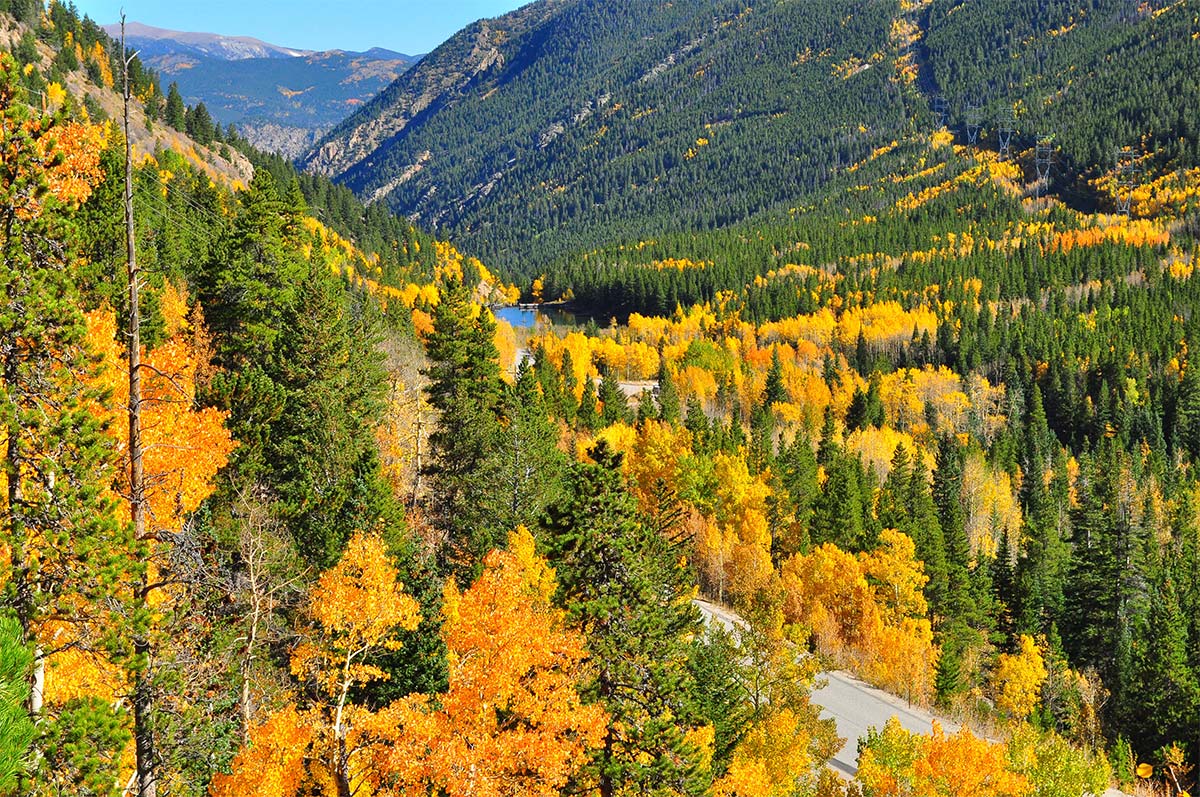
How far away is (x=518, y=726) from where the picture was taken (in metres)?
23.3

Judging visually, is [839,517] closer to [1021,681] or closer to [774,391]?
[1021,681]

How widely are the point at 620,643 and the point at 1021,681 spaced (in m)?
51.8

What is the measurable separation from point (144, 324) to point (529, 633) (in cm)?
2059

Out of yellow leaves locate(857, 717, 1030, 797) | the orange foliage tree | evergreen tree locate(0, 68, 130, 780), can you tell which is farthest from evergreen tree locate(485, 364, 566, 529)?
evergreen tree locate(0, 68, 130, 780)

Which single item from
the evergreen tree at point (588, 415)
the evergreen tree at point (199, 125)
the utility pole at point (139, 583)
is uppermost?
the evergreen tree at point (199, 125)

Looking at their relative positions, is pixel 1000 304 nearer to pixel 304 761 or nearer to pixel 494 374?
pixel 494 374

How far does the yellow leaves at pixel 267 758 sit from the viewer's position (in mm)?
21125

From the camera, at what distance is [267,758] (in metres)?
21.7

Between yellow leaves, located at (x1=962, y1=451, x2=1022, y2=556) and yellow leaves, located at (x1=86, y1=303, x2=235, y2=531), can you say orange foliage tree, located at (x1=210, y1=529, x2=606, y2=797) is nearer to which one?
yellow leaves, located at (x1=86, y1=303, x2=235, y2=531)

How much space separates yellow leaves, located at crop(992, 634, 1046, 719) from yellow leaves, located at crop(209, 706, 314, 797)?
58055 millimetres

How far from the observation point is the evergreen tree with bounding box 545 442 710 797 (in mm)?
25266

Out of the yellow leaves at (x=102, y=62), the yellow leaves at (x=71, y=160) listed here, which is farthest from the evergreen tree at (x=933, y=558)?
the yellow leaves at (x=102, y=62)

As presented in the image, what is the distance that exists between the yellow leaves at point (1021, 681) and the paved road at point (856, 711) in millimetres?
10132

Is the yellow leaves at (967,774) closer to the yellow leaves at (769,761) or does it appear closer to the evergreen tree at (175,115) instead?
the yellow leaves at (769,761)
